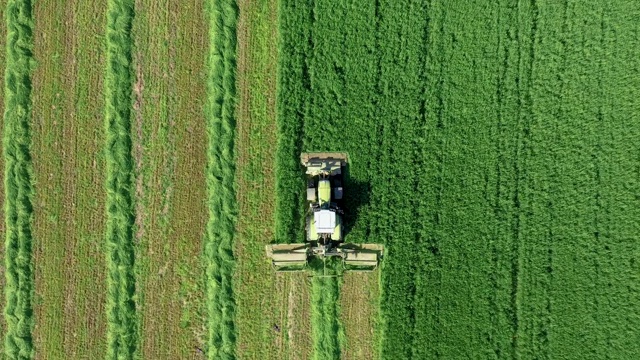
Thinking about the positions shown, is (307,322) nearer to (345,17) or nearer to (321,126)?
(321,126)

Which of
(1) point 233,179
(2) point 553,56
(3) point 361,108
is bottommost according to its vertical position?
(1) point 233,179

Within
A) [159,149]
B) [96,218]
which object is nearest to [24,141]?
[96,218]

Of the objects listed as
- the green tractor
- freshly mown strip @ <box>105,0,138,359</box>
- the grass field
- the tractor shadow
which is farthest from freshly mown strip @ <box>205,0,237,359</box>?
the tractor shadow

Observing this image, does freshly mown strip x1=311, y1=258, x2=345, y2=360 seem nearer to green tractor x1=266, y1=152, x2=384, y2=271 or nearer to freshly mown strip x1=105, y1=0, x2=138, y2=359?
green tractor x1=266, y1=152, x2=384, y2=271

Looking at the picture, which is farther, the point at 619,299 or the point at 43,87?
the point at 43,87

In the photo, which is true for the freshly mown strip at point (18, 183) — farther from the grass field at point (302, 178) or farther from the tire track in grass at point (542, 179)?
the tire track in grass at point (542, 179)

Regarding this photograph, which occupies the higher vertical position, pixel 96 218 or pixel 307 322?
pixel 96 218
